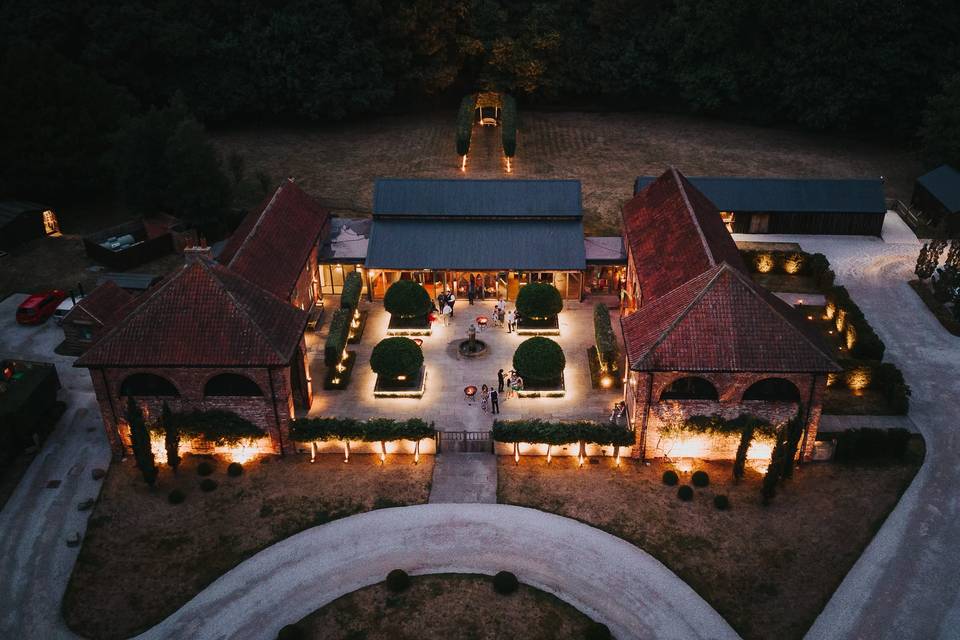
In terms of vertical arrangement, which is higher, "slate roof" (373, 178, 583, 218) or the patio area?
"slate roof" (373, 178, 583, 218)

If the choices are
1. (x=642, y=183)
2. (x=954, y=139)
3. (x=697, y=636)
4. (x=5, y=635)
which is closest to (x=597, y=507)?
(x=697, y=636)

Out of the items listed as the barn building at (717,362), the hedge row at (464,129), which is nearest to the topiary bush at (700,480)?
the barn building at (717,362)

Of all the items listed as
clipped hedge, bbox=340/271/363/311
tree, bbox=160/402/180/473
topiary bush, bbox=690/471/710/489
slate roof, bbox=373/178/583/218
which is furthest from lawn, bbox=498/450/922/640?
slate roof, bbox=373/178/583/218

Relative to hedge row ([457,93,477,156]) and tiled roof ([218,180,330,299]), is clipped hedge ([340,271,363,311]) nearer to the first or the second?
tiled roof ([218,180,330,299])

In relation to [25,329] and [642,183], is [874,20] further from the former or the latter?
[25,329]

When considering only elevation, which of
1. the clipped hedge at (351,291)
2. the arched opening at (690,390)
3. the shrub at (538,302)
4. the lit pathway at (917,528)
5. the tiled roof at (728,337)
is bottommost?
the lit pathway at (917,528)

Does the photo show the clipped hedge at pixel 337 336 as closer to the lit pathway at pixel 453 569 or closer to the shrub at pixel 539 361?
the shrub at pixel 539 361
